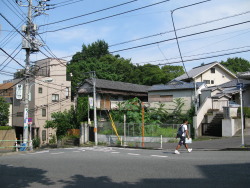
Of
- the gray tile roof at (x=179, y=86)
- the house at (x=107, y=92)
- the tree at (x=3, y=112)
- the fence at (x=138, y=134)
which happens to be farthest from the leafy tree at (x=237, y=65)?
the tree at (x=3, y=112)

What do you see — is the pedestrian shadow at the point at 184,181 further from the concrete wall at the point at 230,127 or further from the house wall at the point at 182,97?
the house wall at the point at 182,97

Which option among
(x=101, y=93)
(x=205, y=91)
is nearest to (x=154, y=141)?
(x=205, y=91)

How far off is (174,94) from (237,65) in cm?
3386

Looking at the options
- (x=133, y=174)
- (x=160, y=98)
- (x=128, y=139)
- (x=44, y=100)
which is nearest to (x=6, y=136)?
(x=44, y=100)

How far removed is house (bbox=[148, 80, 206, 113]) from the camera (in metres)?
28.7

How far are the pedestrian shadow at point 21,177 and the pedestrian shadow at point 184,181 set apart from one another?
0.85 m

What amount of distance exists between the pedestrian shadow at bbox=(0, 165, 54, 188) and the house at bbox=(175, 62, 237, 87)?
29.1 metres

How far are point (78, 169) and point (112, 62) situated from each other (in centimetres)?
4225

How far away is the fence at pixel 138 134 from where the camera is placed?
73.3ft

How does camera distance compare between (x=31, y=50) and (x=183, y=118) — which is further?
(x=183, y=118)

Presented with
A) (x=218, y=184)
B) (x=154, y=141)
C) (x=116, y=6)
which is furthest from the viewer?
(x=154, y=141)

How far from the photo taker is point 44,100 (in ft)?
117

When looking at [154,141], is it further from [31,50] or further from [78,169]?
[78,169]

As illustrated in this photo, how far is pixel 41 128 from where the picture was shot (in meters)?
35.1
